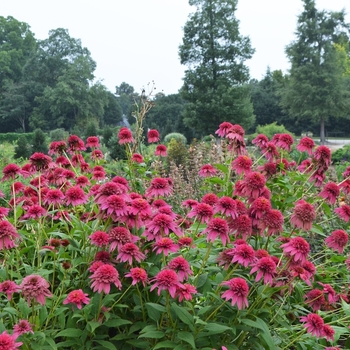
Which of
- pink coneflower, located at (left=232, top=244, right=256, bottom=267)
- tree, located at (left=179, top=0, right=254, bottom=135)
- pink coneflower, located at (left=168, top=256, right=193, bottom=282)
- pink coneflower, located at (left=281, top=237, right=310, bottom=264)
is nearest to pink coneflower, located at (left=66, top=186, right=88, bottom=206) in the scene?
pink coneflower, located at (left=168, top=256, right=193, bottom=282)

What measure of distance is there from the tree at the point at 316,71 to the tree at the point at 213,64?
16.0 ft

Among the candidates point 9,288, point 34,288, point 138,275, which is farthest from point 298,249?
point 9,288

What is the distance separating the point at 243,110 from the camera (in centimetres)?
2206

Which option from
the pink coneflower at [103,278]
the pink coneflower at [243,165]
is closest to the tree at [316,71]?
→ the pink coneflower at [243,165]

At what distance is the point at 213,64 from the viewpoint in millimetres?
23234

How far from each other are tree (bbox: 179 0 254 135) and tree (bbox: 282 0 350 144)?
4863 millimetres

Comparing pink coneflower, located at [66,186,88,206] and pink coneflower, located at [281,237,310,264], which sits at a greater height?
pink coneflower, located at [66,186,88,206]

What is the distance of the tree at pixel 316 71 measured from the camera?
25656mm

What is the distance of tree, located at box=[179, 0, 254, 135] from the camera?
22.3 metres

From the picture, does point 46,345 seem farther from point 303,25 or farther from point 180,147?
point 303,25

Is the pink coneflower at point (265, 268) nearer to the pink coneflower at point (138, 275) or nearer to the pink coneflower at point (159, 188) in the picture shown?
the pink coneflower at point (138, 275)

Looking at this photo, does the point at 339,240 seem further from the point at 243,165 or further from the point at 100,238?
the point at 100,238

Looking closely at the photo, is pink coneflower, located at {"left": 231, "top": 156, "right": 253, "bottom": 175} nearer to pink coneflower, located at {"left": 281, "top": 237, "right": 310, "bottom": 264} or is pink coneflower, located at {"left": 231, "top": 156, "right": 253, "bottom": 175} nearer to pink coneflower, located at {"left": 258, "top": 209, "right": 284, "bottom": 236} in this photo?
pink coneflower, located at {"left": 258, "top": 209, "right": 284, "bottom": 236}

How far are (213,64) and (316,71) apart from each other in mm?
7337
